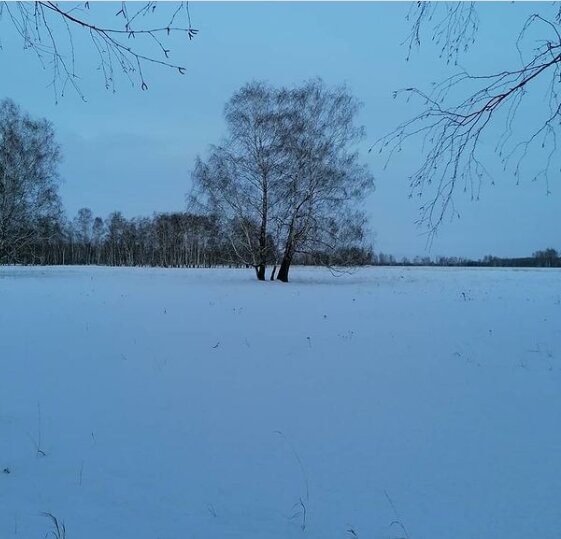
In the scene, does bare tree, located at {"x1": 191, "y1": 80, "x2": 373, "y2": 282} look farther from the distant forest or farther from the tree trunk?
the distant forest

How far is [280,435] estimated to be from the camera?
3387mm

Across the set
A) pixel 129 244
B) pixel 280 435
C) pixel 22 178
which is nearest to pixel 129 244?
pixel 129 244

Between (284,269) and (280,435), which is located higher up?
(284,269)

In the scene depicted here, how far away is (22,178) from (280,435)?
26.8m

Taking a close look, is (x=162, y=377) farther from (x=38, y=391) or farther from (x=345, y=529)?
(x=345, y=529)

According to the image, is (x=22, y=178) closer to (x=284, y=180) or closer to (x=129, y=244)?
(x=284, y=180)

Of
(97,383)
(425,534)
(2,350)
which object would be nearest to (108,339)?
(2,350)

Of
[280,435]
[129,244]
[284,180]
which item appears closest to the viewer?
[280,435]

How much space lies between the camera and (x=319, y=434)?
3.41m

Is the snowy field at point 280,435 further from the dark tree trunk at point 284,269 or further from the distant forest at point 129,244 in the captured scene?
the distant forest at point 129,244

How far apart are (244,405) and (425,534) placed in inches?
83.3

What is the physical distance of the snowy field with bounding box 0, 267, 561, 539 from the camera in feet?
7.84

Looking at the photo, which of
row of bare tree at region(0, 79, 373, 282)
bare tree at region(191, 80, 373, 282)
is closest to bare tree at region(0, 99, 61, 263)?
row of bare tree at region(0, 79, 373, 282)

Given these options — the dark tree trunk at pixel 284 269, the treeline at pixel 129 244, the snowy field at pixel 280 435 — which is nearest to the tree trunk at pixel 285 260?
the dark tree trunk at pixel 284 269
